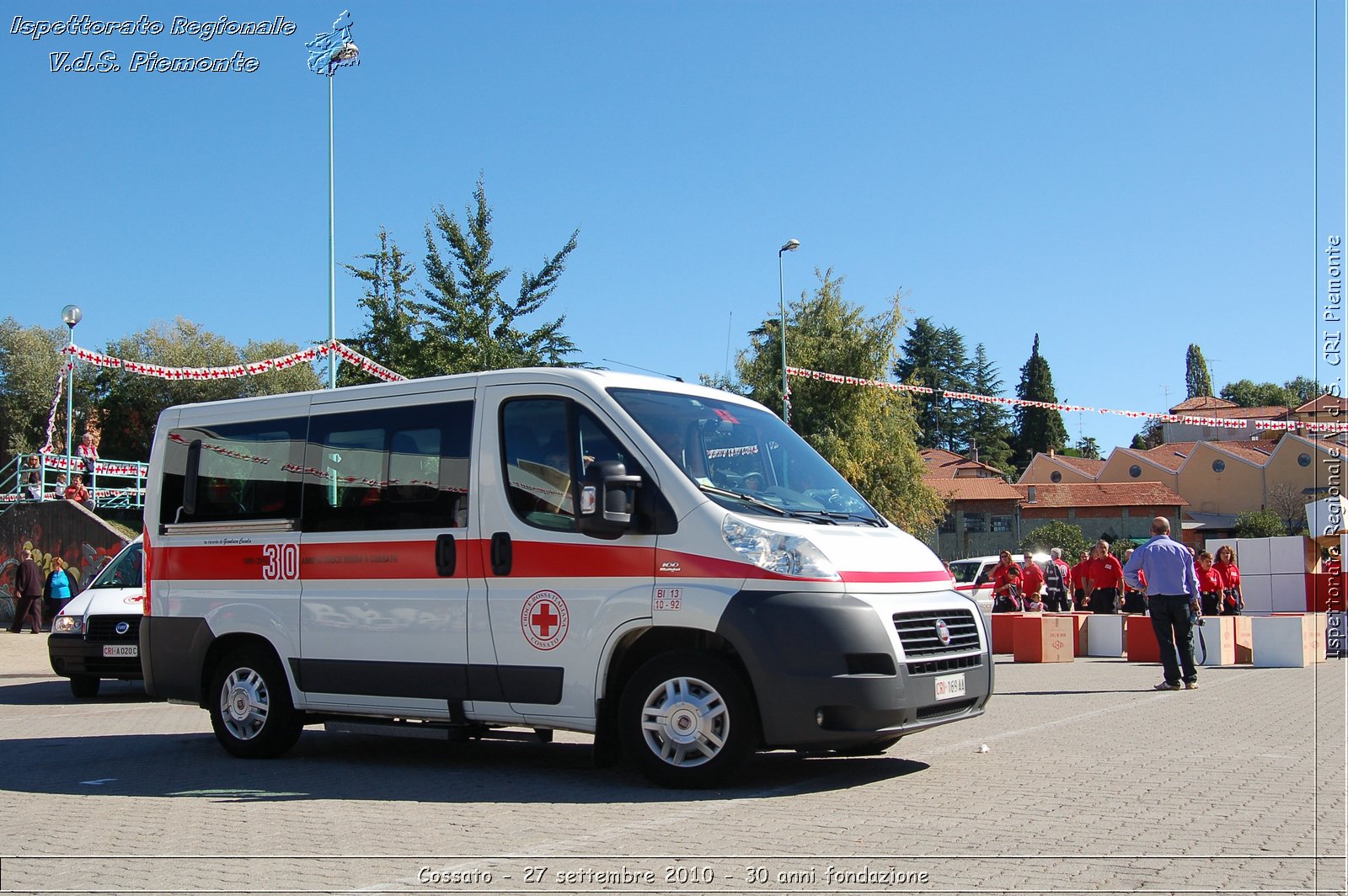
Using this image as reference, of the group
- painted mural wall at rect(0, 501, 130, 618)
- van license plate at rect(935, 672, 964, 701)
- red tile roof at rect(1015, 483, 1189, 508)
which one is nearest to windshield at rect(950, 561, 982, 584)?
painted mural wall at rect(0, 501, 130, 618)

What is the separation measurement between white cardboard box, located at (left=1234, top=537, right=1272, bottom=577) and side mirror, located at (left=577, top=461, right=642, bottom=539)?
22937mm

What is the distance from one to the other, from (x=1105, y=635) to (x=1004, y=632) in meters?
1.46

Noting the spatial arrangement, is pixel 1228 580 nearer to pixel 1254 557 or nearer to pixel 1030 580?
pixel 1030 580

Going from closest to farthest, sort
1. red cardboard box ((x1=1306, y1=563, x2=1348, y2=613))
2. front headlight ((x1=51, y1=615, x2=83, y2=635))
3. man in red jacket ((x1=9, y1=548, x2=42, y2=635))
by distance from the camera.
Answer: front headlight ((x1=51, y1=615, x2=83, y2=635)), man in red jacket ((x1=9, y1=548, x2=42, y2=635)), red cardboard box ((x1=1306, y1=563, x2=1348, y2=613))

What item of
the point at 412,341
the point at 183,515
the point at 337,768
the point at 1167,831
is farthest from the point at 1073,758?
the point at 412,341

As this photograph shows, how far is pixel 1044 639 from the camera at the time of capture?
58.0 ft

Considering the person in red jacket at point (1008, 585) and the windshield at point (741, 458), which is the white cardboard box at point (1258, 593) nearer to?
the person in red jacket at point (1008, 585)

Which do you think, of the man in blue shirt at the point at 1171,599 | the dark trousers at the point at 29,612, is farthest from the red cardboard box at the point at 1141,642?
the dark trousers at the point at 29,612

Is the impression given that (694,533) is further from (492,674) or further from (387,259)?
(387,259)

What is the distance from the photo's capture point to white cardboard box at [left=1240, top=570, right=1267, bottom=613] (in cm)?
2656

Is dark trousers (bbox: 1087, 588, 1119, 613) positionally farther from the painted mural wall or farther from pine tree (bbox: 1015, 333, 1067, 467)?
pine tree (bbox: 1015, 333, 1067, 467)

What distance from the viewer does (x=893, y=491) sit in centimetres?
4481

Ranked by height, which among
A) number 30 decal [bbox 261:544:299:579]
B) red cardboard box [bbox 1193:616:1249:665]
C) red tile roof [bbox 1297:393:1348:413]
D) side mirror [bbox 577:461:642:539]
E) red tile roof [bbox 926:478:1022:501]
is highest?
red tile roof [bbox 1297:393:1348:413]

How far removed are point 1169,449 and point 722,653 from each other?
8980cm
